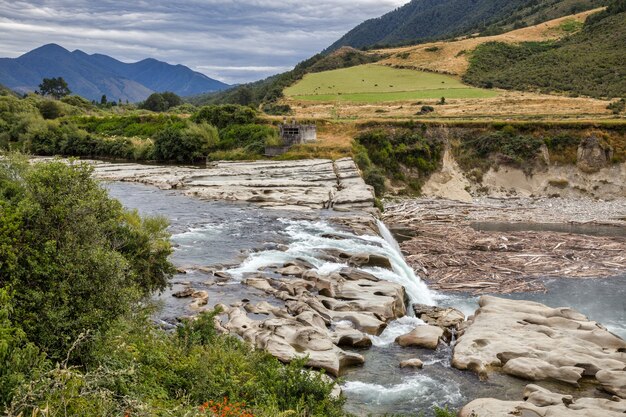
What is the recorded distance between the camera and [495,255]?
3309 centimetres

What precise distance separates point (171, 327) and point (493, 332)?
10314mm

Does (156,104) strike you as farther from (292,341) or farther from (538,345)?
(538,345)

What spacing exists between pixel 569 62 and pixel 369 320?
3499 inches

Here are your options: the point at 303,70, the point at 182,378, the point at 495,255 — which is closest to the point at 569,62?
the point at 303,70

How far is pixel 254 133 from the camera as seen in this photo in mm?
59656

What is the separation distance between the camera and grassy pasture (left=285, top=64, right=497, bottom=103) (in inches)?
3366

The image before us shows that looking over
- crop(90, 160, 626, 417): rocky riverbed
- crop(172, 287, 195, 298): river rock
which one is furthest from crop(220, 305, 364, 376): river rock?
crop(172, 287, 195, 298): river rock

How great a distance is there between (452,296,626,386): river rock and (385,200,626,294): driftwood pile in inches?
240

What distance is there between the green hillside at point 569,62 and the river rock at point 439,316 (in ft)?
227

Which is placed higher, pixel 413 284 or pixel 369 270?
pixel 369 270

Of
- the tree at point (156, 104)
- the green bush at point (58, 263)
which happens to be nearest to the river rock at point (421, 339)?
the green bush at point (58, 263)

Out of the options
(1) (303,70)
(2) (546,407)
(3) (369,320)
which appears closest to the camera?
(2) (546,407)

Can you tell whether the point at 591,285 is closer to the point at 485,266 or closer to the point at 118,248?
the point at 485,266

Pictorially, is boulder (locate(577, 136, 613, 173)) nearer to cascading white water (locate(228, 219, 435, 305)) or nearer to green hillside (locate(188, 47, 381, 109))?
cascading white water (locate(228, 219, 435, 305))
